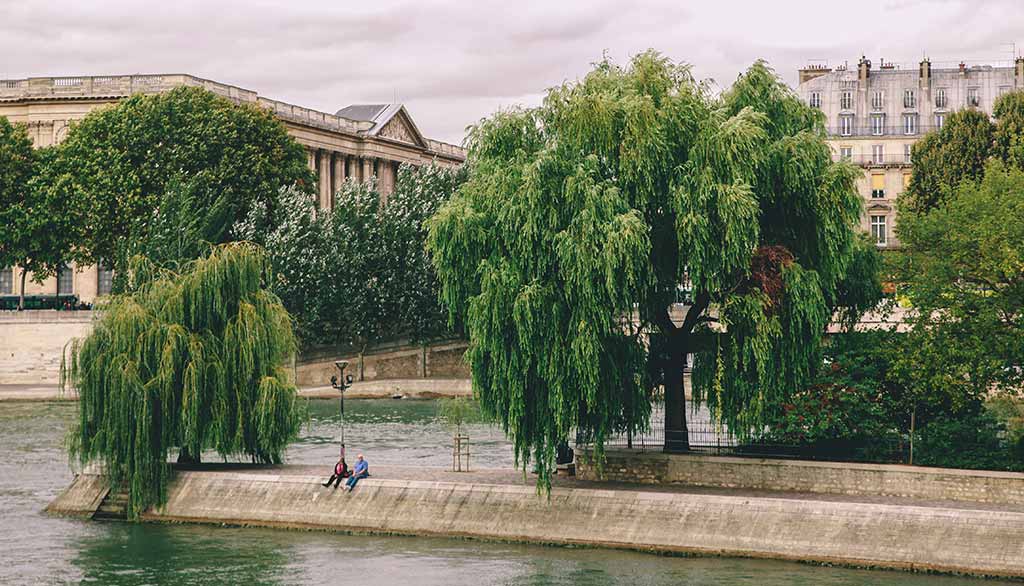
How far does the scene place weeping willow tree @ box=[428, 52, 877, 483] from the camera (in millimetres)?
36281

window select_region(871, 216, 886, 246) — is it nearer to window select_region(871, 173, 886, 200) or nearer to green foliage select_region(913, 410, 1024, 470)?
window select_region(871, 173, 886, 200)

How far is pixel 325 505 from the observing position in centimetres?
3944

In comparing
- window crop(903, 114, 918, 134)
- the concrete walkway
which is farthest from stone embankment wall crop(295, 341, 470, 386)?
the concrete walkway

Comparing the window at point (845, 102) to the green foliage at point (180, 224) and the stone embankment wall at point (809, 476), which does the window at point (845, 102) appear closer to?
the green foliage at point (180, 224)

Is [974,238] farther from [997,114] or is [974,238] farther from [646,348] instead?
[997,114]

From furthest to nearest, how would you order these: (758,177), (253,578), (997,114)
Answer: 1. (997,114)
2. (758,177)
3. (253,578)

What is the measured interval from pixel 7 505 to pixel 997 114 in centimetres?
6036

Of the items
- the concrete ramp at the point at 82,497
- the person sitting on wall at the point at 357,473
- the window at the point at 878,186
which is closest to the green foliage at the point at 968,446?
the person sitting on wall at the point at 357,473

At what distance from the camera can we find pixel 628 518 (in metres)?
36.6

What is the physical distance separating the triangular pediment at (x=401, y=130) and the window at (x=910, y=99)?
42120 millimetres

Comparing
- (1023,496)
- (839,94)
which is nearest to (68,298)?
(839,94)

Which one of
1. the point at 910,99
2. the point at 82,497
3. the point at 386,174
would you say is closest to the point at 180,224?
the point at 82,497

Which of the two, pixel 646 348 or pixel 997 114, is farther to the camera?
pixel 997 114

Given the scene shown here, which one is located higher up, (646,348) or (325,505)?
(646,348)
